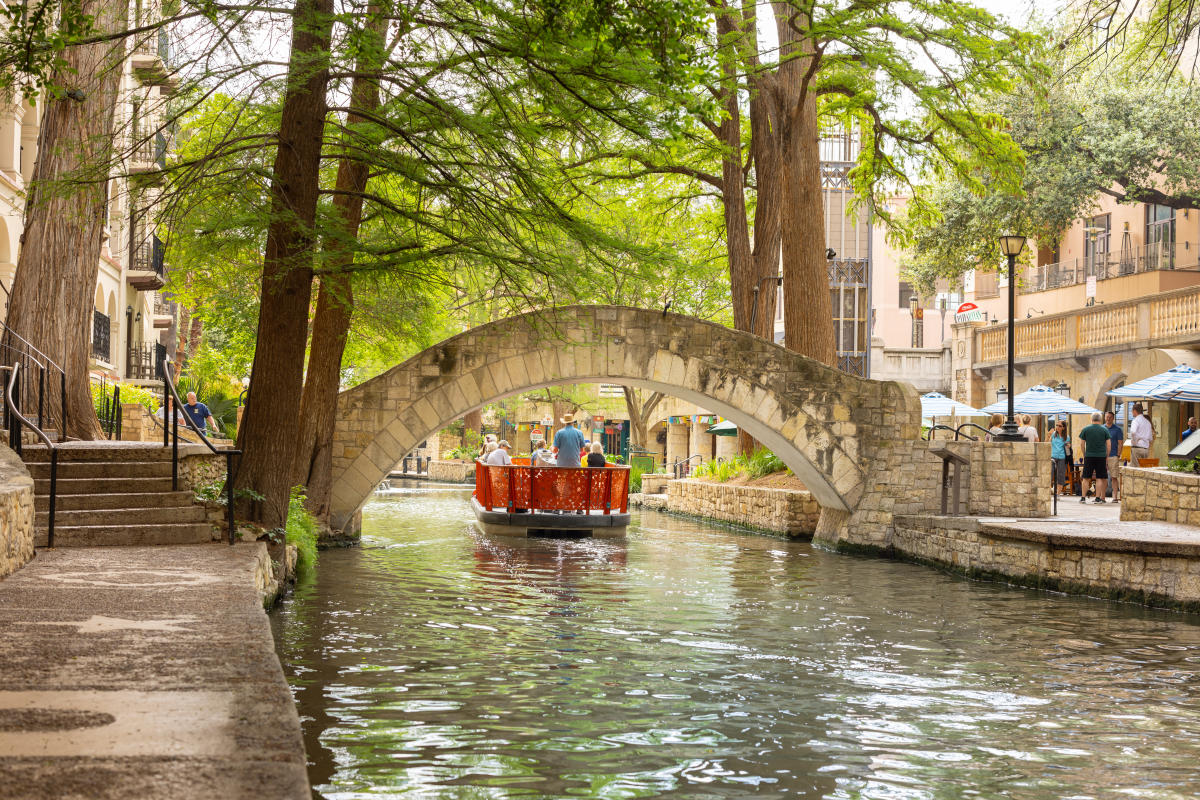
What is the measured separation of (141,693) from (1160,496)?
42.1 feet

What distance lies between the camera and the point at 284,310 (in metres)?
11.5

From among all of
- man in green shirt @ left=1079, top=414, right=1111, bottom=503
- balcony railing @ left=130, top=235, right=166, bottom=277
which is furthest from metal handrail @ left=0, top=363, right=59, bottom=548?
balcony railing @ left=130, top=235, right=166, bottom=277

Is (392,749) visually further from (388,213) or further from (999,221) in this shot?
(999,221)

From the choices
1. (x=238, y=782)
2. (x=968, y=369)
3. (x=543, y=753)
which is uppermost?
(x=968, y=369)

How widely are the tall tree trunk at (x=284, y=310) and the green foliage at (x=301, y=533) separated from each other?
1.42m

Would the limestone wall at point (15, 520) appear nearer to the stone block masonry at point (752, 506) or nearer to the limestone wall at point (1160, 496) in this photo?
the limestone wall at point (1160, 496)

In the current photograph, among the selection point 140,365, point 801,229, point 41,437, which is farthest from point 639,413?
point 41,437

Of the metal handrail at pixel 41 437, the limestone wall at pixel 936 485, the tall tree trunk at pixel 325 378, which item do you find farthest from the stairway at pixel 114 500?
the limestone wall at pixel 936 485

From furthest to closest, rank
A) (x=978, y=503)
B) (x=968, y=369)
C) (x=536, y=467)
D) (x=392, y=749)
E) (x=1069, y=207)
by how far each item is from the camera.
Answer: (x=968, y=369), (x=1069, y=207), (x=536, y=467), (x=978, y=503), (x=392, y=749)

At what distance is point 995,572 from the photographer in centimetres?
1417

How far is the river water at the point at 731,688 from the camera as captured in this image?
5988 mm

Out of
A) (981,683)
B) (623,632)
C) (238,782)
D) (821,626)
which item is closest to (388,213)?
(623,632)

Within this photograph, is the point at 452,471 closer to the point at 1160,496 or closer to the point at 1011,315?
the point at 1011,315

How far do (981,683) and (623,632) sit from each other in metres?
3.05
